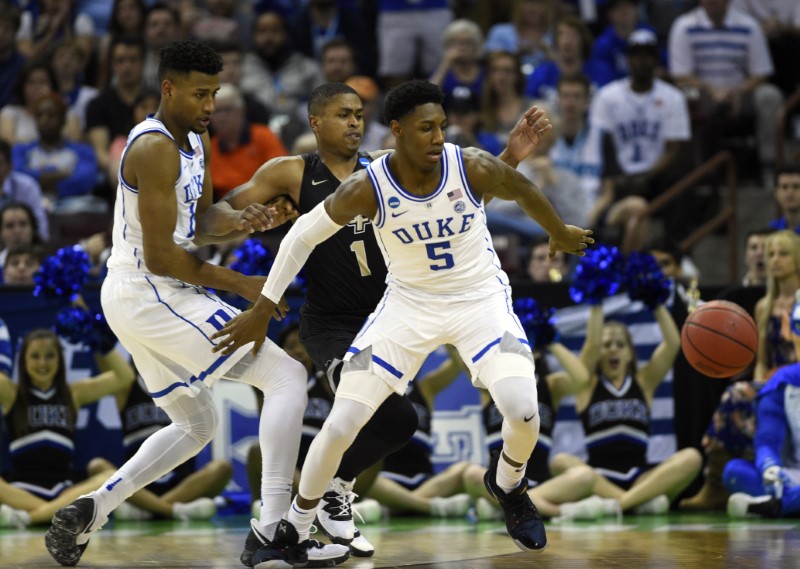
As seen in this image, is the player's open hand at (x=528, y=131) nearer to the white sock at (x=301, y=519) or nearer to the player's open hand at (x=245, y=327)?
the player's open hand at (x=245, y=327)

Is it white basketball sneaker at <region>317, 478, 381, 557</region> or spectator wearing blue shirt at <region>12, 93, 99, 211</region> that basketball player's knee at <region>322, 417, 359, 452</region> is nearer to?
white basketball sneaker at <region>317, 478, 381, 557</region>

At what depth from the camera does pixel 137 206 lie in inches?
255

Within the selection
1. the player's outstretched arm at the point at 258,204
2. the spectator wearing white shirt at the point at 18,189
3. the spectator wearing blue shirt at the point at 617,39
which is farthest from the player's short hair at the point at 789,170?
the spectator wearing white shirt at the point at 18,189

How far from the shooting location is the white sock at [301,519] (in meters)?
6.38

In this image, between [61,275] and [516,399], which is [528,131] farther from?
[61,275]

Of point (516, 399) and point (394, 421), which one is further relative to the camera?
point (394, 421)

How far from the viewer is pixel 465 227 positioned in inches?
250

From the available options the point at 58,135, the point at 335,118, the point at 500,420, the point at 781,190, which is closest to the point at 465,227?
the point at 335,118

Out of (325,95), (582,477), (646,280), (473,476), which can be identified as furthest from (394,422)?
(646,280)

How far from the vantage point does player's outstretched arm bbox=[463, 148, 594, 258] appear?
634cm

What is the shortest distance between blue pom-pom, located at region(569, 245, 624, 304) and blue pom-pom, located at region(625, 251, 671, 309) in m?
0.09

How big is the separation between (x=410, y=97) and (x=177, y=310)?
4.98 ft

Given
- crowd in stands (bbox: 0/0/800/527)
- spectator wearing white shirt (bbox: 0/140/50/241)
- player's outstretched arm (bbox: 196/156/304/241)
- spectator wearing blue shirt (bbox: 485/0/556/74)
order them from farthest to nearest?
1. spectator wearing blue shirt (bbox: 485/0/556/74)
2. spectator wearing white shirt (bbox: 0/140/50/241)
3. crowd in stands (bbox: 0/0/800/527)
4. player's outstretched arm (bbox: 196/156/304/241)

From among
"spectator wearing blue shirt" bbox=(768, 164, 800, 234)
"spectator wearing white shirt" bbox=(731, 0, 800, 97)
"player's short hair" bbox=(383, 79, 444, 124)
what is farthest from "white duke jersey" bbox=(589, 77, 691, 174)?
Result: "player's short hair" bbox=(383, 79, 444, 124)
